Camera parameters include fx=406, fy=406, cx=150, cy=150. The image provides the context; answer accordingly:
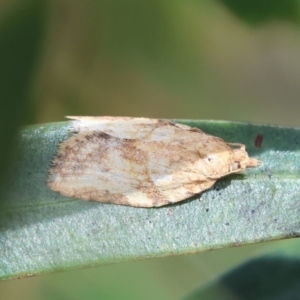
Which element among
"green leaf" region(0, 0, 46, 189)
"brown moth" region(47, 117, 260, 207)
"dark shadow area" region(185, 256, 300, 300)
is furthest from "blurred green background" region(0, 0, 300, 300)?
"brown moth" region(47, 117, 260, 207)

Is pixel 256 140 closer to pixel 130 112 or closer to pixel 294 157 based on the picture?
pixel 294 157

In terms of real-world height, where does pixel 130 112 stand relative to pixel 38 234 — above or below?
above

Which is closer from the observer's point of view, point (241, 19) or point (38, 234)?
point (38, 234)

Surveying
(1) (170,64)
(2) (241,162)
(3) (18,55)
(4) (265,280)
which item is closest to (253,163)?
(2) (241,162)

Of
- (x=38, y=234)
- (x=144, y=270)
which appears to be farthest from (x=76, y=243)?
(x=144, y=270)

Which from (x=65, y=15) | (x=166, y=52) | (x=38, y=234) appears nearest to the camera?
(x=38, y=234)

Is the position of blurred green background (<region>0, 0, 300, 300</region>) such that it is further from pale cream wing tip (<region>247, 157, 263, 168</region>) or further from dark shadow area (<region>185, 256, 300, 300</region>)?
pale cream wing tip (<region>247, 157, 263, 168</region>)

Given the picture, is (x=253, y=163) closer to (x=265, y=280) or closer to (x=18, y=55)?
(x=265, y=280)
